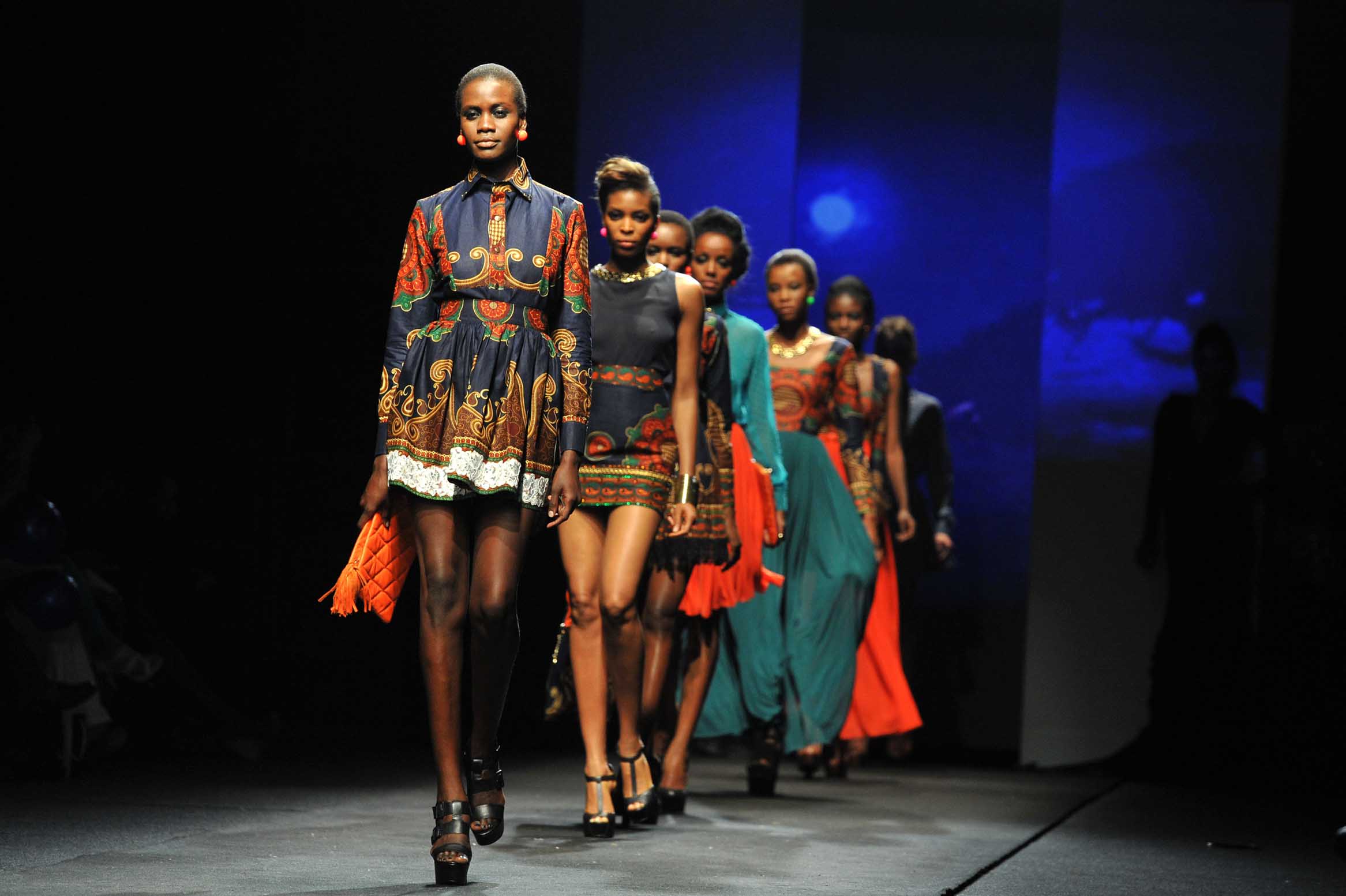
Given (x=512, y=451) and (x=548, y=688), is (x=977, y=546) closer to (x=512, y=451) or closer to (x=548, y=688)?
(x=548, y=688)

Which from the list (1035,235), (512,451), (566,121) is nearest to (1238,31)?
(1035,235)

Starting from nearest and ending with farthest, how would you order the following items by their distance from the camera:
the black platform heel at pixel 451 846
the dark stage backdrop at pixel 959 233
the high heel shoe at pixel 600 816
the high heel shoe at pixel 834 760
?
1. the black platform heel at pixel 451 846
2. the high heel shoe at pixel 600 816
3. the high heel shoe at pixel 834 760
4. the dark stage backdrop at pixel 959 233

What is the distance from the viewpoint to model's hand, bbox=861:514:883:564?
6133 mm

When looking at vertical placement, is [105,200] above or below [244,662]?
above

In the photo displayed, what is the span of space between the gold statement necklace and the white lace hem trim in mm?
2516

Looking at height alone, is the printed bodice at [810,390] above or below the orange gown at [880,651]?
above

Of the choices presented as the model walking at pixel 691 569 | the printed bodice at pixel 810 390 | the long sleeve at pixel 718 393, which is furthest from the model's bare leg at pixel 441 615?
the printed bodice at pixel 810 390

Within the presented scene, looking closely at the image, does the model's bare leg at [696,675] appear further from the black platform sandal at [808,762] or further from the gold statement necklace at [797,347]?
the gold statement necklace at [797,347]

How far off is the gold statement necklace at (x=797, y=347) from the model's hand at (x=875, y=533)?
2.13ft

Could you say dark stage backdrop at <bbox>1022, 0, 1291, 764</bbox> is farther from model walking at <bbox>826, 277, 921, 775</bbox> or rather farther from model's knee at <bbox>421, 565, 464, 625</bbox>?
model's knee at <bbox>421, 565, 464, 625</bbox>

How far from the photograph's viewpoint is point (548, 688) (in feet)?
15.5

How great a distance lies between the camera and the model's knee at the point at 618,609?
4.10 metres

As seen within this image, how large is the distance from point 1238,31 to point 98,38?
12.7 feet

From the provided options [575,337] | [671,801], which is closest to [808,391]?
A: [671,801]
